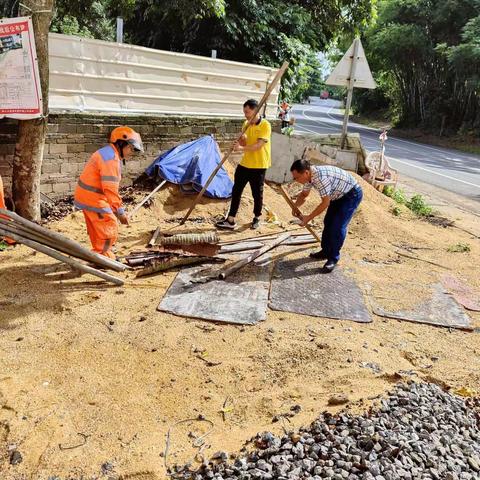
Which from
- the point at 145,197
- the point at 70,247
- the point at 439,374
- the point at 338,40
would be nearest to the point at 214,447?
the point at 439,374

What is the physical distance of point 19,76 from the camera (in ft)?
17.3

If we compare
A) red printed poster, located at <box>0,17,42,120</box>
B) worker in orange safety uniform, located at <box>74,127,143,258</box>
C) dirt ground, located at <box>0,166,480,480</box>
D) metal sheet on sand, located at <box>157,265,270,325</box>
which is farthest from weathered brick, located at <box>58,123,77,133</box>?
metal sheet on sand, located at <box>157,265,270,325</box>

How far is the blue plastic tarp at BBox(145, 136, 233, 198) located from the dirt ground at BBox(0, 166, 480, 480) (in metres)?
2.47

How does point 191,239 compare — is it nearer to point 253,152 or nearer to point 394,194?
point 253,152

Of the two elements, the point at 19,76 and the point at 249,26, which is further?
the point at 249,26

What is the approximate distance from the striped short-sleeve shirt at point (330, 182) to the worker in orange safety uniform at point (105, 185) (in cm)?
184

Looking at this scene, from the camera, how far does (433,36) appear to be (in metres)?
24.8

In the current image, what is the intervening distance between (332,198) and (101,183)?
2.45 m

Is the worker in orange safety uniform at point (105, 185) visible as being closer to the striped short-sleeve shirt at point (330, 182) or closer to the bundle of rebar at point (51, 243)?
the bundle of rebar at point (51, 243)

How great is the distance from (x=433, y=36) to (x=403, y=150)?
9.54 m

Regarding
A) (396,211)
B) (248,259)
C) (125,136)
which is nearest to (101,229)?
(125,136)

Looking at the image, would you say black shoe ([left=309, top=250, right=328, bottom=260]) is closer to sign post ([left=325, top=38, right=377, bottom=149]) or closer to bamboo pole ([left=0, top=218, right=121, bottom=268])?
bamboo pole ([left=0, top=218, right=121, bottom=268])

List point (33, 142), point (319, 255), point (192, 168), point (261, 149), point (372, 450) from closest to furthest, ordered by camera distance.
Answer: point (372, 450), point (33, 142), point (319, 255), point (261, 149), point (192, 168)

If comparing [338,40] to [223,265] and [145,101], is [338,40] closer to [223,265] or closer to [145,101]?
[145,101]
